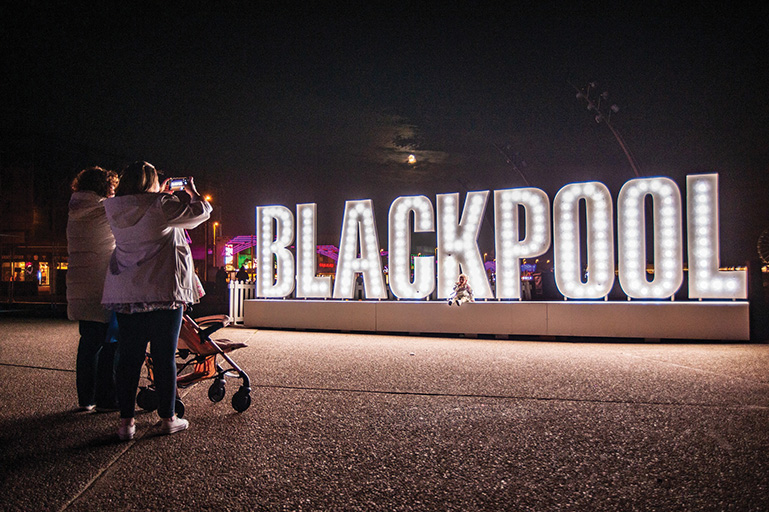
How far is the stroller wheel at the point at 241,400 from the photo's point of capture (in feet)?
12.5

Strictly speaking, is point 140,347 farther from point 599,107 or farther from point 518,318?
point 599,107

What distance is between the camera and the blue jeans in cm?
312

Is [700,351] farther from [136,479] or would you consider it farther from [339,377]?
[136,479]

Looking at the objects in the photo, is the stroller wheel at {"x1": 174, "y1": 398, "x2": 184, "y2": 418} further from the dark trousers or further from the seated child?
the seated child

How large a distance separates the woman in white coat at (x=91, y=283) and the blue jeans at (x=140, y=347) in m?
0.70

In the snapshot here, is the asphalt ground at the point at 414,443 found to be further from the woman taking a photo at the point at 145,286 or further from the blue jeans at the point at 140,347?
the woman taking a photo at the point at 145,286

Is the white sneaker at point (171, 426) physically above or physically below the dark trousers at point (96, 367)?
below

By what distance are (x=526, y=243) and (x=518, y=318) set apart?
152cm

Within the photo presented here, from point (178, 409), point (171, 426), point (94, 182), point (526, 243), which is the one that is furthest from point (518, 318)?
point (94, 182)

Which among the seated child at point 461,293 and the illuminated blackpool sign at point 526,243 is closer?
the illuminated blackpool sign at point 526,243

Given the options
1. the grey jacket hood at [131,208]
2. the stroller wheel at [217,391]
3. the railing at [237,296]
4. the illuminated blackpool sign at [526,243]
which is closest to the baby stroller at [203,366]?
the stroller wheel at [217,391]

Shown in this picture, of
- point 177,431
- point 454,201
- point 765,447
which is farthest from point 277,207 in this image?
point 765,447

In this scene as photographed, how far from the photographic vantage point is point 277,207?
407 inches

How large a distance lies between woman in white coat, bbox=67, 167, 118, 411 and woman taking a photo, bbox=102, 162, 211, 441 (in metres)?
0.60
